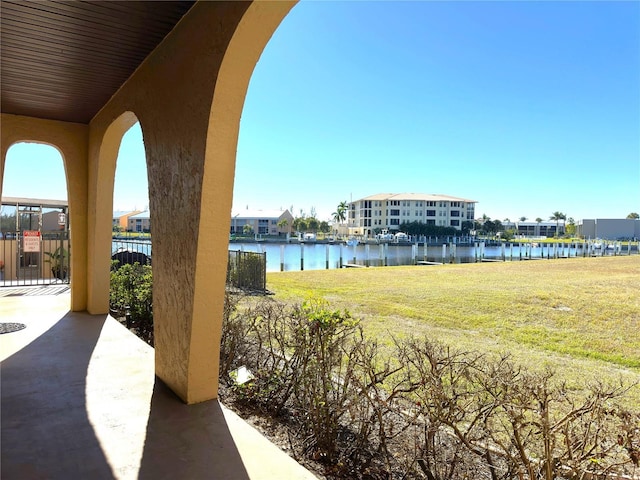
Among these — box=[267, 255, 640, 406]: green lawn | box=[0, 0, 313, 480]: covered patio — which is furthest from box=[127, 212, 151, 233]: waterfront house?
box=[0, 0, 313, 480]: covered patio

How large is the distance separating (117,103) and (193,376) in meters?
3.29

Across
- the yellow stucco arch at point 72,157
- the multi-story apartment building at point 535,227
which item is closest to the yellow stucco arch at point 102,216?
the yellow stucco arch at point 72,157

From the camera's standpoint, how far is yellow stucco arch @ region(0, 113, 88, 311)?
547cm

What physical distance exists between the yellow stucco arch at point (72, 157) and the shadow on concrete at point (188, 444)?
13.8 feet

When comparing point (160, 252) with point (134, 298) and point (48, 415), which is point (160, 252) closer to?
point (48, 415)

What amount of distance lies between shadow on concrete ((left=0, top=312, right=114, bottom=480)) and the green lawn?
1.70 meters

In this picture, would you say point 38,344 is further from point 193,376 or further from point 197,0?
point 197,0

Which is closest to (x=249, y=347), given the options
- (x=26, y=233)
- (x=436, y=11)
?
(x=436, y=11)

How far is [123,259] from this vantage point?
9555 millimetres

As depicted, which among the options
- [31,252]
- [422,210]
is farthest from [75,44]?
[422,210]

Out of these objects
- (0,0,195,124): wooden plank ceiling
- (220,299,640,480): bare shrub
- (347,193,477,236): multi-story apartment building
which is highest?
(347,193,477,236): multi-story apartment building

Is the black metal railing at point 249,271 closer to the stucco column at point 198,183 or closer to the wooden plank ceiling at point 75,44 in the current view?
the wooden plank ceiling at point 75,44

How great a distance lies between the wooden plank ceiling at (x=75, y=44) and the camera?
2676 mm

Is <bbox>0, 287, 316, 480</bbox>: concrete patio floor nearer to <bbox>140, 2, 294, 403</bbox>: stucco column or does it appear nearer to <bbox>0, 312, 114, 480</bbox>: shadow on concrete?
<bbox>0, 312, 114, 480</bbox>: shadow on concrete
